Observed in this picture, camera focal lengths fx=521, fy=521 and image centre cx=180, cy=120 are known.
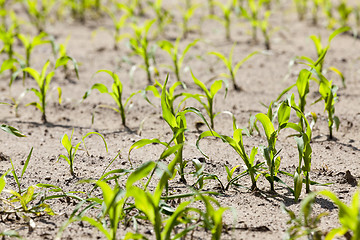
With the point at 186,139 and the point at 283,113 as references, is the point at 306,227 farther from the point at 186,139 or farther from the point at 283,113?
the point at 186,139

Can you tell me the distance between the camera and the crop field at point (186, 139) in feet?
→ 6.32

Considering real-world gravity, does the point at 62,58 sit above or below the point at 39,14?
below

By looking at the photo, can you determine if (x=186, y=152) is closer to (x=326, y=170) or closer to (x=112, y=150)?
(x=112, y=150)

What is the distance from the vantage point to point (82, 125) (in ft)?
10.4

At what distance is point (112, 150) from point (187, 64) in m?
1.64

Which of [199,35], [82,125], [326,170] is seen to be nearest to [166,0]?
[199,35]

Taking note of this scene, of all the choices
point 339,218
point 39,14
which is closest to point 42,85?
point 339,218

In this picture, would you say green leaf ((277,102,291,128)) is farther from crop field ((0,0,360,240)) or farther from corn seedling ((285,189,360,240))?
corn seedling ((285,189,360,240))

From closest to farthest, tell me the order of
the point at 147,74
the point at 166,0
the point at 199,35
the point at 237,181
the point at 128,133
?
the point at 237,181 < the point at 128,133 < the point at 147,74 < the point at 199,35 < the point at 166,0

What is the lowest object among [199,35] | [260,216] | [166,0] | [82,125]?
[260,216]

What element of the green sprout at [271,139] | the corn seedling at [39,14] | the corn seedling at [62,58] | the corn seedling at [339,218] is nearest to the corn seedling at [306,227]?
the corn seedling at [339,218]

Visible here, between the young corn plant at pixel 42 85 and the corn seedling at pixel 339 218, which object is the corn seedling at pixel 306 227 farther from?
the young corn plant at pixel 42 85

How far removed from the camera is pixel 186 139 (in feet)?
9.43

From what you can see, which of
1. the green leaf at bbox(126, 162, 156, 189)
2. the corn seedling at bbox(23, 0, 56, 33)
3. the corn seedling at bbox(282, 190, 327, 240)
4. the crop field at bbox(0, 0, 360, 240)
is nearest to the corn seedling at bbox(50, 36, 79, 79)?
the crop field at bbox(0, 0, 360, 240)
